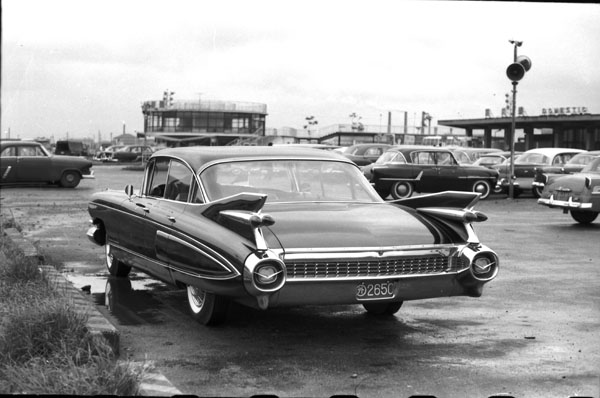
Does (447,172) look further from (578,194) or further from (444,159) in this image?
(578,194)

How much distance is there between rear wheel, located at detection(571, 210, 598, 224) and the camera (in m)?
16.8

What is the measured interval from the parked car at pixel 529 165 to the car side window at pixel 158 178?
730 inches

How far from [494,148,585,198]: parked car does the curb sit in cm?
1904

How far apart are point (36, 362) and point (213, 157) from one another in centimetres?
309

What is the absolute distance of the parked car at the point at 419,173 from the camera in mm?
24062

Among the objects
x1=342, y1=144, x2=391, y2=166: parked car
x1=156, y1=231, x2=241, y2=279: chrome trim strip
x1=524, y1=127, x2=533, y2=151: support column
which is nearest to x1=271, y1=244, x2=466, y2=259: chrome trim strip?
x1=156, y1=231, x2=241, y2=279: chrome trim strip

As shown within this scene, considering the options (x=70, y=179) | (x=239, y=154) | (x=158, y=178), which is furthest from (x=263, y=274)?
(x=70, y=179)

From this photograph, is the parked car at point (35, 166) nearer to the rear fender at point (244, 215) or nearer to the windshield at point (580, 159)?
the windshield at point (580, 159)

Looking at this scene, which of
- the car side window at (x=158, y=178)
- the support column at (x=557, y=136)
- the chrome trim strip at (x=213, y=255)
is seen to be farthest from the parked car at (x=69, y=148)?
the chrome trim strip at (x=213, y=255)

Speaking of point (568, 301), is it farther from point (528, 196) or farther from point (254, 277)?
point (528, 196)

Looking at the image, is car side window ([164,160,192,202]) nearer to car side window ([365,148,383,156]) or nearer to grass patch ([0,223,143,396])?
grass patch ([0,223,143,396])

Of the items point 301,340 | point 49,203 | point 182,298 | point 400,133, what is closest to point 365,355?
point 301,340

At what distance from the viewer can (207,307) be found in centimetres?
694

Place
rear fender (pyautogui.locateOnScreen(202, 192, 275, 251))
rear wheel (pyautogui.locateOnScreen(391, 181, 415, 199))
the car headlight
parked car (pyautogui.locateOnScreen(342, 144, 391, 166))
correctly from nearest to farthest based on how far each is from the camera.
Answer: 1. the car headlight
2. rear fender (pyautogui.locateOnScreen(202, 192, 275, 251))
3. rear wheel (pyautogui.locateOnScreen(391, 181, 415, 199))
4. parked car (pyautogui.locateOnScreen(342, 144, 391, 166))
